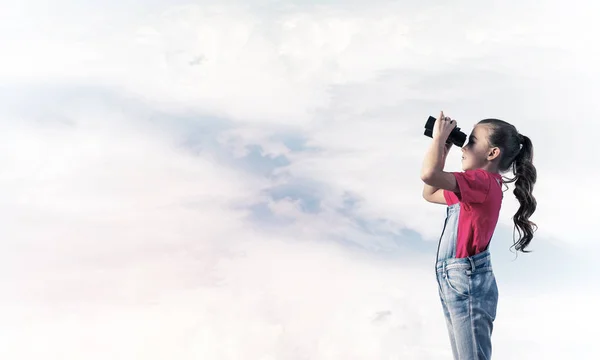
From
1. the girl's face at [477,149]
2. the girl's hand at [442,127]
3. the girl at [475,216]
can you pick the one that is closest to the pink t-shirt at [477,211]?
the girl at [475,216]

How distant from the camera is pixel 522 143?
15.5 ft

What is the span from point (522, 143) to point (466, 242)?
72cm

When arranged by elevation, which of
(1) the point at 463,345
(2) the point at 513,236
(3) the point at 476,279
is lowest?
(1) the point at 463,345

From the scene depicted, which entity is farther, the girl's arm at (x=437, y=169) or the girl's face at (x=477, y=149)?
the girl's face at (x=477, y=149)

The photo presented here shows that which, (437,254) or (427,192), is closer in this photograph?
(437,254)

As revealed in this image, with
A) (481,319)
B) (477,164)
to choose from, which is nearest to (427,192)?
(477,164)

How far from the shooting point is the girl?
4418 mm

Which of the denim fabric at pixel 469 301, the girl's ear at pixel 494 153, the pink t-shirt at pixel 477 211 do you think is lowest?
the denim fabric at pixel 469 301

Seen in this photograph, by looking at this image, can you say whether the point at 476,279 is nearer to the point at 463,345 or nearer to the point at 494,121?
the point at 463,345

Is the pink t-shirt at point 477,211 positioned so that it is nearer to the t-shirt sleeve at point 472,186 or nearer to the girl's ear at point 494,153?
the t-shirt sleeve at point 472,186

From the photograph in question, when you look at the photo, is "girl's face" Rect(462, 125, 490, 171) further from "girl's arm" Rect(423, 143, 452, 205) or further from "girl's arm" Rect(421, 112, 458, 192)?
"girl's arm" Rect(421, 112, 458, 192)

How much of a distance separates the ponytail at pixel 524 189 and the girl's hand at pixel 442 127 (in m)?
0.47

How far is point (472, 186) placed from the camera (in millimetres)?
4406

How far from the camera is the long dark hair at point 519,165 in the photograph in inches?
183
